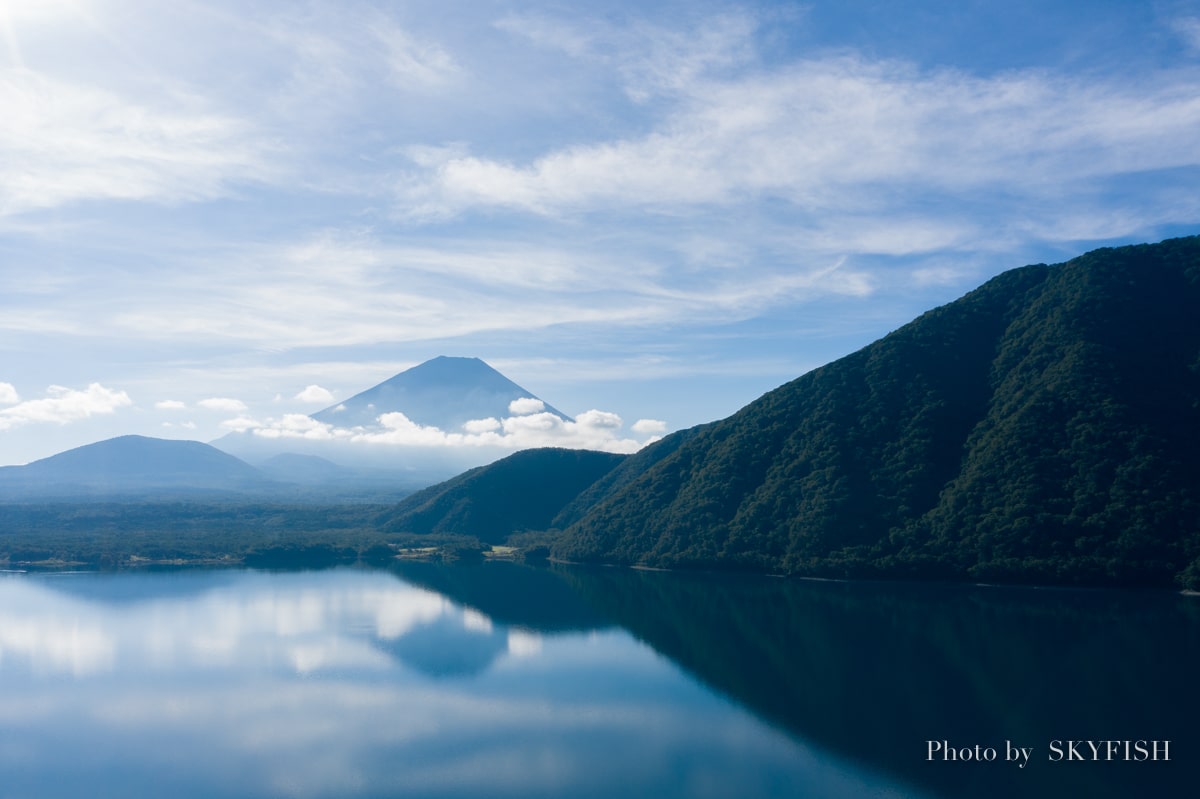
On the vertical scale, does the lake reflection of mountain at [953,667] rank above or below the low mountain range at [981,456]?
below

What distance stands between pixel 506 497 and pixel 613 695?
5531 cm

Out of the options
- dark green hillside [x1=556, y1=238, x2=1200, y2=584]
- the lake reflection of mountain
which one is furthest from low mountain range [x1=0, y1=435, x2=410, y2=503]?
the lake reflection of mountain

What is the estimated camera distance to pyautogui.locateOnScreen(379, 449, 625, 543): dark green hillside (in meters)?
77.9

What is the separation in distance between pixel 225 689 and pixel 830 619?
2398cm

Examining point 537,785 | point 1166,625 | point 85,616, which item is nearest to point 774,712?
point 537,785

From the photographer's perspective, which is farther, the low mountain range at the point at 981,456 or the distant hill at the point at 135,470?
the distant hill at the point at 135,470

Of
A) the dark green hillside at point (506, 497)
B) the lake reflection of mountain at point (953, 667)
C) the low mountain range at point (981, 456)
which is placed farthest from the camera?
the dark green hillside at point (506, 497)

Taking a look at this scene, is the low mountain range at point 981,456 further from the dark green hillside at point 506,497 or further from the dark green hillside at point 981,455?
the dark green hillside at point 506,497

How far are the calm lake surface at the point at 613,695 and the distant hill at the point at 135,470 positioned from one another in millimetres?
129958

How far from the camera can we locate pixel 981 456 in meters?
42.7

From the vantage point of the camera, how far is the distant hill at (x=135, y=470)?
157 meters

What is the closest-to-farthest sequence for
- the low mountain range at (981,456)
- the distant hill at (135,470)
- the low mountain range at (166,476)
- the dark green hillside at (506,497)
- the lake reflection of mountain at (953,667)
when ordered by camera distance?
the lake reflection of mountain at (953,667) < the low mountain range at (981,456) < the dark green hillside at (506,497) < the low mountain range at (166,476) < the distant hill at (135,470)

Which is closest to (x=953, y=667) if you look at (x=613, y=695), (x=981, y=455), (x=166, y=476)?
(x=613, y=695)

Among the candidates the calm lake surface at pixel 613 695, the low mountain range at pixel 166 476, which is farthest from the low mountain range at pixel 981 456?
the low mountain range at pixel 166 476
